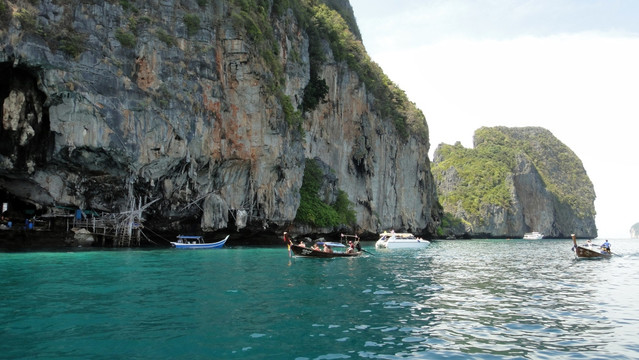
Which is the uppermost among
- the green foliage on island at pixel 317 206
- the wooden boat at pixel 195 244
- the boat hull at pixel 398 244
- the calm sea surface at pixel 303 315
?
the green foliage on island at pixel 317 206

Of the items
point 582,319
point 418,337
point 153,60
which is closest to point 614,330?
point 582,319

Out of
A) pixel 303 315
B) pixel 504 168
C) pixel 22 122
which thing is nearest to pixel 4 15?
pixel 22 122

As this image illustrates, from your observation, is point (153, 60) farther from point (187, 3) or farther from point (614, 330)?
point (614, 330)

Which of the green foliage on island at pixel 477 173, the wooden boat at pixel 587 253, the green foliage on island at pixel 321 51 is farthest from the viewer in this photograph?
the green foliage on island at pixel 477 173

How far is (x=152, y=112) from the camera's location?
3722 centimetres

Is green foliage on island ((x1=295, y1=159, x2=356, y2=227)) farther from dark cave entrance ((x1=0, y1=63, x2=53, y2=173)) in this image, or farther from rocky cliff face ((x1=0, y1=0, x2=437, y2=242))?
dark cave entrance ((x1=0, y1=63, x2=53, y2=173))

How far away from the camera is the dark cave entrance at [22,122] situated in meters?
32.5

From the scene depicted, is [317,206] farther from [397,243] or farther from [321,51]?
[321,51]

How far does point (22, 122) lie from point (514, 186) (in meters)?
121

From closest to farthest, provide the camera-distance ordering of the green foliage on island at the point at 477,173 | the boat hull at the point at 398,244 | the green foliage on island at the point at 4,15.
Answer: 1. the green foliage on island at the point at 4,15
2. the boat hull at the point at 398,244
3. the green foliage on island at the point at 477,173

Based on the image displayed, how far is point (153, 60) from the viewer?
38.0 metres

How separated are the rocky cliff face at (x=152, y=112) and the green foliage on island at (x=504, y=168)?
8769cm

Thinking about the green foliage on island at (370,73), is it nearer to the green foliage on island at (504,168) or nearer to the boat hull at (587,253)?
the boat hull at (587,253)

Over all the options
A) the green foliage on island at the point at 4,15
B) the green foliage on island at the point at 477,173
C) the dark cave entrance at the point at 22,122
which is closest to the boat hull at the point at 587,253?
the dark cave entrance at the point at 22,122
